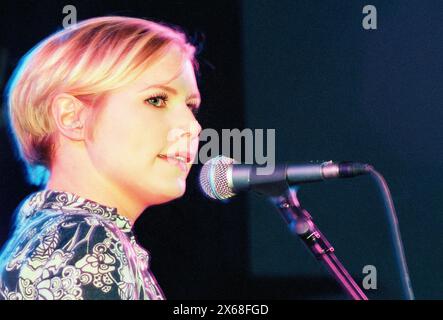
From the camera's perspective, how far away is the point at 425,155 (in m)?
2.21

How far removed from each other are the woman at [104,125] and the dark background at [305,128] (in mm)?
89

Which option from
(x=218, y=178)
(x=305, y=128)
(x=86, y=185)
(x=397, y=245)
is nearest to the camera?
(x=397, y=245)

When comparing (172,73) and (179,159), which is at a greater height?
(172,73)

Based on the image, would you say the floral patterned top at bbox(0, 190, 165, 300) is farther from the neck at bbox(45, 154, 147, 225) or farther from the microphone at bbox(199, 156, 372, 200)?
the microphone at bbox(199, 156, 372, 200)

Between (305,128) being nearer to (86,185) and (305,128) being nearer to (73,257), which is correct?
(86,185)

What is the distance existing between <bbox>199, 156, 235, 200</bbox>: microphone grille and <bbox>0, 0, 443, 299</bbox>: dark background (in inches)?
18.5

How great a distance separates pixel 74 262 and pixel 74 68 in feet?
2.08

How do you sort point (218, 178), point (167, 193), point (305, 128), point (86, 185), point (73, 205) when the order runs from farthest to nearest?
point (305, 128), point (167, 193), point (86, 185), point (73, 205), point (218, 178)

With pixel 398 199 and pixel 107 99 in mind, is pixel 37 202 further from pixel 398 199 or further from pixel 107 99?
pixel 398 199

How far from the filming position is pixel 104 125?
2.06m

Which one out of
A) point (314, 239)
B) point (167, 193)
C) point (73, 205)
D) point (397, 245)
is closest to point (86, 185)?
point (73, 205)

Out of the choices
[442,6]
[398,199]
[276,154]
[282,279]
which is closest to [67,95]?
[276,154]

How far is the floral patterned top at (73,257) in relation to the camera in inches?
67.7

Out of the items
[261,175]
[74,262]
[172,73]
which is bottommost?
[74,262]
